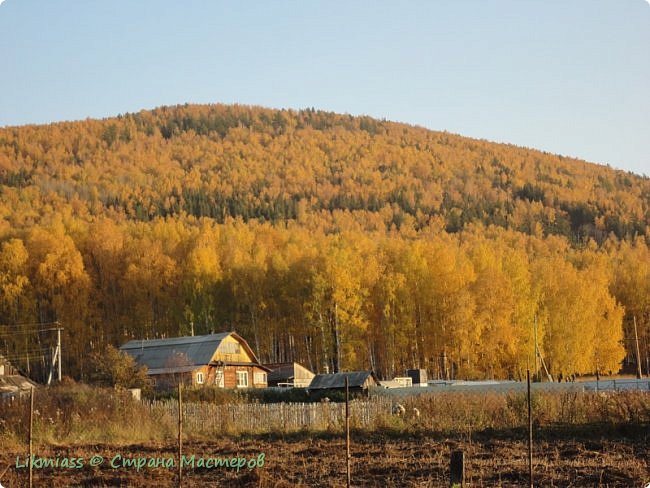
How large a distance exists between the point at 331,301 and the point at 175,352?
9775mm

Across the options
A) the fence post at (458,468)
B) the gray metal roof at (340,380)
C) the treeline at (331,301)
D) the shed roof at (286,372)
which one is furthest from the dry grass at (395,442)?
the treeline at (331,301)

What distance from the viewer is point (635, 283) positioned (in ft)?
201

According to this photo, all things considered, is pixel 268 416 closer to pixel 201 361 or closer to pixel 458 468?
pixel 458 468

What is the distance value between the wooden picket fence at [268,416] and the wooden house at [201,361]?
15308 millimetres

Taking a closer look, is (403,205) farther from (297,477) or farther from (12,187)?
(297,477)

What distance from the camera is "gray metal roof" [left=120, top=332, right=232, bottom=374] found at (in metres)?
40.6

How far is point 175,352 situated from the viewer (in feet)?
136

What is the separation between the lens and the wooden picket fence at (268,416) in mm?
23609

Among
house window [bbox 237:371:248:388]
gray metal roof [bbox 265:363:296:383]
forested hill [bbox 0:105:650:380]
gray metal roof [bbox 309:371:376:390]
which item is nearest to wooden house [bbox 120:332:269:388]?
house window [bbox 237:371:248:388]

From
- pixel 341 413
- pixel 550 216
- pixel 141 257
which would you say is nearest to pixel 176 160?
pixel 550 216

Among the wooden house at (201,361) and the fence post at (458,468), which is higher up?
the wooden house at (201,361)

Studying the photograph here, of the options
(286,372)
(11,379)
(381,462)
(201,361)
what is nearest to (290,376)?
(286,372)

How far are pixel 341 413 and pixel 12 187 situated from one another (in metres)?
91.7

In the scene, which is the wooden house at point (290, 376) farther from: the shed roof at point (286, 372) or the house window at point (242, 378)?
the house window at point (242, 378)
